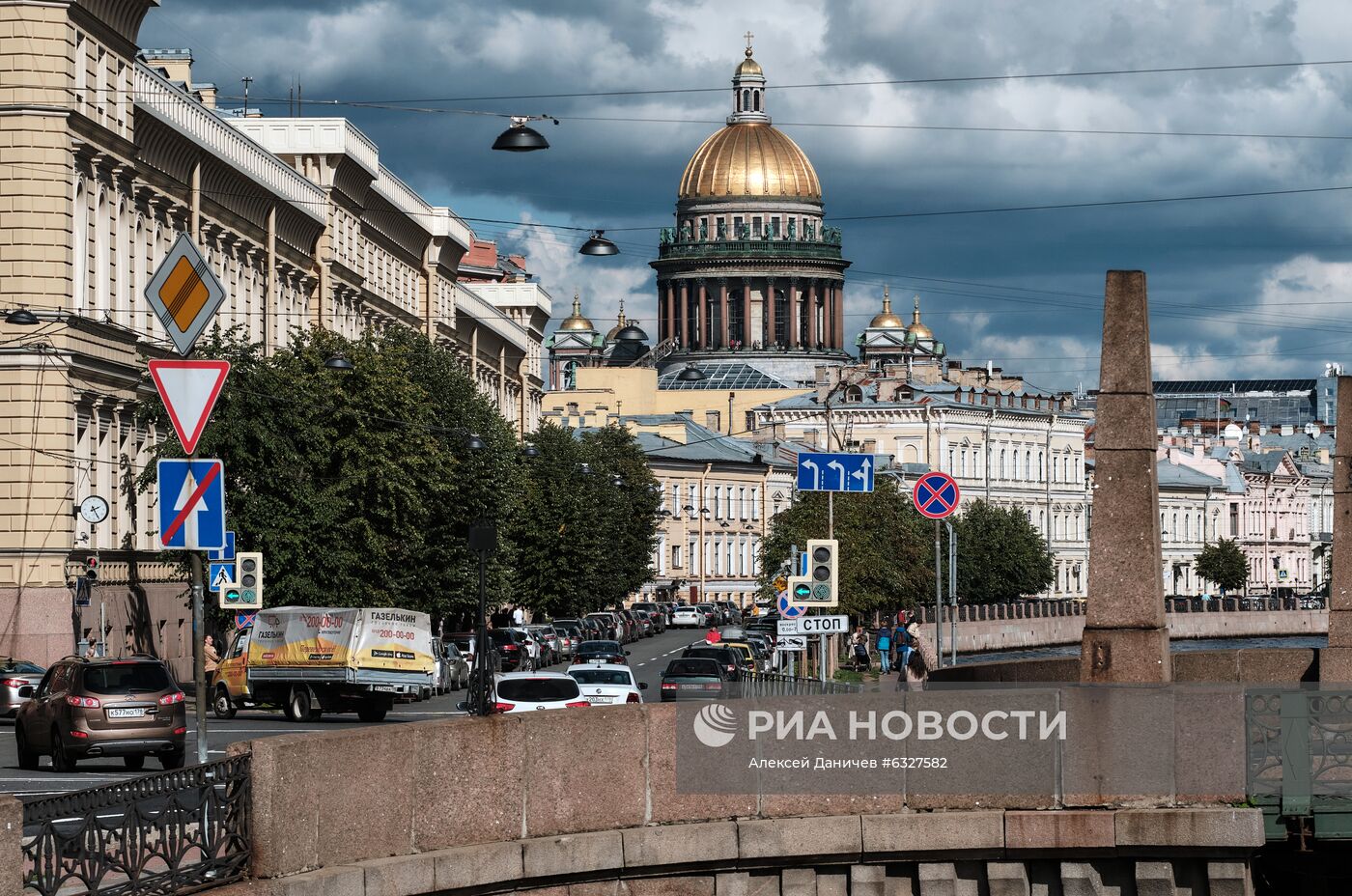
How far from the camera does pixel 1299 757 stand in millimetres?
20156

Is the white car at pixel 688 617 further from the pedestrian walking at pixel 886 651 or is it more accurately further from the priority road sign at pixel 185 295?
the priority road sign at pixel 185 295

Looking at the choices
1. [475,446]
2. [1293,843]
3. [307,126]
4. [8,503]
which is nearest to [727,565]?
[307,126]

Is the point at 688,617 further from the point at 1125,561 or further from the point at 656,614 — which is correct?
the point at 1125,561

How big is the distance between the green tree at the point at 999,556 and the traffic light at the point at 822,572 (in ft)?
311

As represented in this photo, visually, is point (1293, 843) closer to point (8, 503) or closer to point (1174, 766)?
point (1174, 766)

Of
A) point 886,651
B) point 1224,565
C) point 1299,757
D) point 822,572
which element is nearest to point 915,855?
point 1299,757

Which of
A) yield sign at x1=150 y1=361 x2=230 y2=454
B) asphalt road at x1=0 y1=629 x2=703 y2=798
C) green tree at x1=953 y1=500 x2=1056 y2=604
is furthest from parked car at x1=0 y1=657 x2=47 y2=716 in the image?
green tree at x1=953 y1=500 x2=1056 y2=604

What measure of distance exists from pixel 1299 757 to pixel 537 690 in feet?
63.1

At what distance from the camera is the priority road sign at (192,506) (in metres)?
17.8

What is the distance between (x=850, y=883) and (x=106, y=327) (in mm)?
35472

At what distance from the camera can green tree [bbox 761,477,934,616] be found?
74312 mm

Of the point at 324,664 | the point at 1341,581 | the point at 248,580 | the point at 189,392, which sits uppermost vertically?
the point at 189,392

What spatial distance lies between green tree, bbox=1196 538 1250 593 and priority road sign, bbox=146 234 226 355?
17771 centimetres

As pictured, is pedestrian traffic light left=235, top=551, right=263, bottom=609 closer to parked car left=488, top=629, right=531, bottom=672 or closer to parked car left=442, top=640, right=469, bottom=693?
parked car left=442, top=640, right=469, bottom=693
